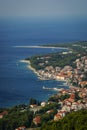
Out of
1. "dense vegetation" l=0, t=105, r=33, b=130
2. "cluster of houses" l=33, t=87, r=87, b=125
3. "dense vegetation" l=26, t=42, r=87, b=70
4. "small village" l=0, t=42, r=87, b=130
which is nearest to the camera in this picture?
"dense vegetation" l=0, t=105, r=33, b=130

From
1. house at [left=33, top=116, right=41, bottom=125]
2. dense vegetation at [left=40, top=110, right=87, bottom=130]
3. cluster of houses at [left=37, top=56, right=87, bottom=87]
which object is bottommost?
cluster of houses at [left=37, top=56, right=87, bottom=87]

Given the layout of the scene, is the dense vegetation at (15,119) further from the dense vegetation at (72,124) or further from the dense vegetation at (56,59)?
the dense vegetation at (56,59)

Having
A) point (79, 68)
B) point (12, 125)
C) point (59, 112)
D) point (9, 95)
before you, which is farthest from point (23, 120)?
point (79, 68)

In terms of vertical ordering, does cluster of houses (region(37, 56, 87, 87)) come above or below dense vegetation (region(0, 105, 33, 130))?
below

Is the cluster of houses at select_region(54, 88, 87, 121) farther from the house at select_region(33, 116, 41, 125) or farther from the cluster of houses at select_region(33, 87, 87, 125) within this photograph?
the house at select_region(33, 116, 41, 125)

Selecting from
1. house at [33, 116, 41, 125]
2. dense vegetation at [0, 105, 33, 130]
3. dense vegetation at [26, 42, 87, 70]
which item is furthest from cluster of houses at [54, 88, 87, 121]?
dense vegetation at [26, 42, 87, 70]

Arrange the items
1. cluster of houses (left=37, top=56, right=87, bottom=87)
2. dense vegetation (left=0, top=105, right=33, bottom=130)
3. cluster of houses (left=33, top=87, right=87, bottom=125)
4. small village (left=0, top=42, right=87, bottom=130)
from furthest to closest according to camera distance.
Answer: cluster of houses (left=37, top=56, right=87, bottom=87)
small village (left=0, top=42, right=87, bottom=130)
cluster of houses (left=33, top=87, right=87, bottom=125)
dense vegetation (left=0, top=105, right=33, bottom=130)

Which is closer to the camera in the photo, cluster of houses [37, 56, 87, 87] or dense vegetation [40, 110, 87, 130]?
dense vegetation [40, 110, 87, 130]

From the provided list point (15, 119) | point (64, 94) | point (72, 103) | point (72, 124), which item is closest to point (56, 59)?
point (64, 94)

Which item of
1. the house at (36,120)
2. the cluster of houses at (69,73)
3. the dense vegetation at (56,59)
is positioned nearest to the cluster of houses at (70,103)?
the house at (36,120)

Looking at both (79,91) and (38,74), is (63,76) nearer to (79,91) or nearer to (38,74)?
(38,74)

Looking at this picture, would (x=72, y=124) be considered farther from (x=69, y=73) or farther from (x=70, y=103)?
(x=69, y=73)
